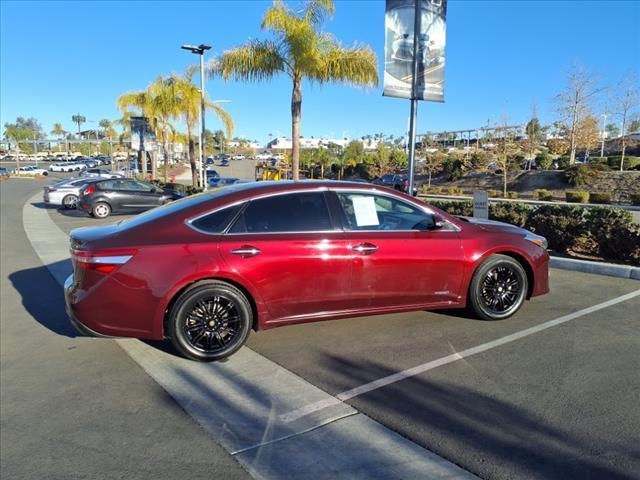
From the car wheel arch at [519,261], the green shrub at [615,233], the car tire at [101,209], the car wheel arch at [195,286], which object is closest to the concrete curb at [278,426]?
the car wheel arch at [195,286]

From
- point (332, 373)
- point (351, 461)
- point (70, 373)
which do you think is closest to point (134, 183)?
point (70, 373)

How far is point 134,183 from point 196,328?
15.2 metres

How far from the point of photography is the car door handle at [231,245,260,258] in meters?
4.12

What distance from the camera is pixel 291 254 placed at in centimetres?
424

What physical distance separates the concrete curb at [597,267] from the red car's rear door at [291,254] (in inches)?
182

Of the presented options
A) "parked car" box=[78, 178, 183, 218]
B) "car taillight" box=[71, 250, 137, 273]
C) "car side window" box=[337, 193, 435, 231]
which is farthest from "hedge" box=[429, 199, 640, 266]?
"parked car" box=[78, 178, 183, 218]

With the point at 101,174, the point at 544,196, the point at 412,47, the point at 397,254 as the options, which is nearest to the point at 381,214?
the point at 397,254

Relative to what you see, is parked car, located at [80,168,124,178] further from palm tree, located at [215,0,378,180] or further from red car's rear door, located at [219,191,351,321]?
red car's rear door, located at [219,191,351,321]

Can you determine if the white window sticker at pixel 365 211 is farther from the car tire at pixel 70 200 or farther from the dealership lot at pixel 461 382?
the car tire at pixel 70 200

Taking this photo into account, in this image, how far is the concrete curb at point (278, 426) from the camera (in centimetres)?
267

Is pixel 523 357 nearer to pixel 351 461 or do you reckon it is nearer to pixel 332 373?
pixel 332 373

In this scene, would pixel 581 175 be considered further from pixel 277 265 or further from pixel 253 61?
pixel 277 265

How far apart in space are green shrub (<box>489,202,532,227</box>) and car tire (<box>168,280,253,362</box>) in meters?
6.65

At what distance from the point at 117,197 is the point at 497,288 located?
1516cm
